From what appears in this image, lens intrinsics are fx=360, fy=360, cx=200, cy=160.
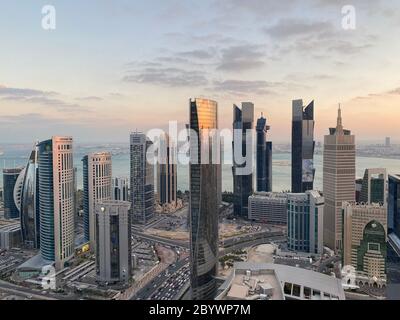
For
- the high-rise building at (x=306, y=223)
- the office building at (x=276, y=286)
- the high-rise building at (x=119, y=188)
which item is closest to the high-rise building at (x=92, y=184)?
the high-rise building at (x=119, y=188)

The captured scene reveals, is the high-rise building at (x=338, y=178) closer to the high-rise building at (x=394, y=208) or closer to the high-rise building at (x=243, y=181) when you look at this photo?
the high-rise building at (x=394, y=208)

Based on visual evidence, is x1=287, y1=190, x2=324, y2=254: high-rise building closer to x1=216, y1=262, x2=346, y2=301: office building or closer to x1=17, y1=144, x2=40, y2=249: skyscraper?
x1=216, y1=262, x2=346, y2=301: office building

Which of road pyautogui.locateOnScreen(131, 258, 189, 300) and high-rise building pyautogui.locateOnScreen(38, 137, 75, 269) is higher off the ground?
high-rise building pyautogui.locateOnScreen(38, 137, 75, 269)

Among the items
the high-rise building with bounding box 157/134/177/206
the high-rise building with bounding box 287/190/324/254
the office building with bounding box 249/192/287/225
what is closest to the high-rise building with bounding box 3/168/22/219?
the high-rise building with bounding box 157/134/177/206

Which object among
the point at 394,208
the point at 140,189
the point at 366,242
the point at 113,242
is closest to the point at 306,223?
the point at 394,208

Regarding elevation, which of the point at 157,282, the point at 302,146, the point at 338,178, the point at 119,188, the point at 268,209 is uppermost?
the point at 302,146

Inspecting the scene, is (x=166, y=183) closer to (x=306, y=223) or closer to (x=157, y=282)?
Result: (x=306, y=223)
